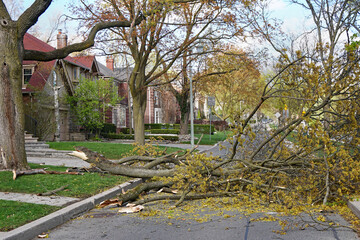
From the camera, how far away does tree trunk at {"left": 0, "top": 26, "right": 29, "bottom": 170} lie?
32.1 feet

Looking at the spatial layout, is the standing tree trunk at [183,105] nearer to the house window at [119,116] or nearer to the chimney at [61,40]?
the chimney at [61,40]

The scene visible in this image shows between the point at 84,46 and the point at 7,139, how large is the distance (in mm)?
3629

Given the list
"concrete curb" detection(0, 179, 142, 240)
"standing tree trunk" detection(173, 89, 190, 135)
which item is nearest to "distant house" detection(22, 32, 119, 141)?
"standing tree trunk" detection(173, 89, 190, 135)

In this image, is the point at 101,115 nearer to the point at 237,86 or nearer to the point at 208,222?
the point at 237,86

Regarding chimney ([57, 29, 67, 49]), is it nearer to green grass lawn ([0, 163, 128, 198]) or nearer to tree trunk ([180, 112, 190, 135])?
tree trunk ([180, 112, 190, 135])

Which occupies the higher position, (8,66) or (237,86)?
(237,86)

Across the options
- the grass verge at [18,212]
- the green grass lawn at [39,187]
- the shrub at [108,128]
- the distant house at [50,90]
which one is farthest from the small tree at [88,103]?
the grass verge at [18,212]

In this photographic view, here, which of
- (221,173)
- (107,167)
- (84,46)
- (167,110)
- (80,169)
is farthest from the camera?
(167,110)

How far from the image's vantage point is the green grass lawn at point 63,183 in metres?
7.99

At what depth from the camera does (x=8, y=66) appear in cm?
983

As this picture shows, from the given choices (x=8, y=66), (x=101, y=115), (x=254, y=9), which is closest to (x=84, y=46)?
(x=8, y=66)

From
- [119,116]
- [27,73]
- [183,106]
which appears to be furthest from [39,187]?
[119,116]

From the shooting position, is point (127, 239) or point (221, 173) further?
point (221, 173)

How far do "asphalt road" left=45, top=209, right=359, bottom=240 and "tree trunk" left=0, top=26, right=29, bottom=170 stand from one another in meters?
4.39
